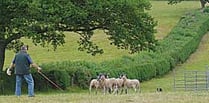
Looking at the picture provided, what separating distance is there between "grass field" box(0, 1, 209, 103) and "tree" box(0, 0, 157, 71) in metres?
4.43

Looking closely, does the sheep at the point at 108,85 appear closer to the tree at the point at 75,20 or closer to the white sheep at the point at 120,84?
the white sheep at the point at 120,84

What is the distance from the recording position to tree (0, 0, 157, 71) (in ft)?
141

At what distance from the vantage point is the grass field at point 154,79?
24.6 metres

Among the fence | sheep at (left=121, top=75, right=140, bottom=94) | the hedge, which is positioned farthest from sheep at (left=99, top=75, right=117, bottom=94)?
the fence

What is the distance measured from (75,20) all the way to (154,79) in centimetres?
1892

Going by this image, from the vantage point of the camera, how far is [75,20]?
44.5 m

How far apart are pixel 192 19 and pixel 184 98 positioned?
6479 cm

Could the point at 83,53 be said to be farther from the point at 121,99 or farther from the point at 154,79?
the point at 121,99

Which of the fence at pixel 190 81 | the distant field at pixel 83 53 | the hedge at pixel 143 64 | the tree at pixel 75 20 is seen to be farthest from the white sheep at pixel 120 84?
the distant field at pixel 83 53

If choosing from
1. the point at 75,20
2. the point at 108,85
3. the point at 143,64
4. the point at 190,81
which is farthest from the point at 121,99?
the point at 143,64

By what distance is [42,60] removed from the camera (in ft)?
226

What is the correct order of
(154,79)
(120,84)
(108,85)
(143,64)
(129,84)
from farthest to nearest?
1. (154,79)
2. (143,64)
3. (129,84)
4. (120,84)
5. (108,85)

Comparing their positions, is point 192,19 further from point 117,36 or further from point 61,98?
point 61,98

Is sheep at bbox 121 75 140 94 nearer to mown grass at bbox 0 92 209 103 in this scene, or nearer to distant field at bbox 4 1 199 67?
mown grass at bbox 0 92 209 103
